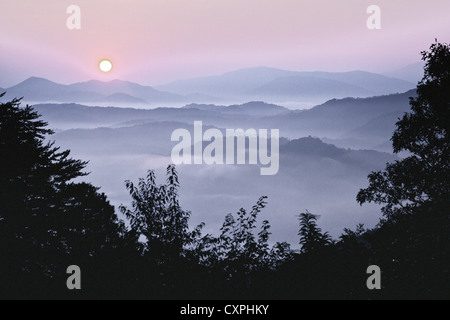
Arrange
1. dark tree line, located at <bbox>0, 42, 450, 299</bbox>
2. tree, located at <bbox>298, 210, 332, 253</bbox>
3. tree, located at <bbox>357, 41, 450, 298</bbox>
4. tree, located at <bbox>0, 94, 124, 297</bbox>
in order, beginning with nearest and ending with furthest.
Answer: tree, located at <bbox>298, 210, 332, 253</bbox>, dark tree line, located at <bbox>0, 42, 450, 299</bbox>, tree, located at <bbox>357, 41, 450, 298</bbox>, tree, located at <bbox>0, 94, 124, 297</bbox>

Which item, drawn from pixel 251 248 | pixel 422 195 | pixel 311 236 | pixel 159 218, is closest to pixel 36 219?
pixel 159 218

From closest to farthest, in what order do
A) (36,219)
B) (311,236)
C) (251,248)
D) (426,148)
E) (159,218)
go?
(311,236), (251,248), (159,218), (426,148), (36,219)

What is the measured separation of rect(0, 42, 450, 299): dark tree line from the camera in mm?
12328

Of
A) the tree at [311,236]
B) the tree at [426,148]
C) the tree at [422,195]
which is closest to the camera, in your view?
the tree at [311,236]

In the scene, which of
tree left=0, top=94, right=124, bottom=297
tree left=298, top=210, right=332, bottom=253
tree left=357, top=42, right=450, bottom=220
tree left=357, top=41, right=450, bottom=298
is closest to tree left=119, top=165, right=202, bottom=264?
tree left=0, top=94, right=124, bottom=297

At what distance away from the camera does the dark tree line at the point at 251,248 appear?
12328 millimetres

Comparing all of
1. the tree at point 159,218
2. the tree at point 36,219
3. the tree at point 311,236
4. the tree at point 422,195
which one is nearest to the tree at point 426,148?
the tree at point 422,195

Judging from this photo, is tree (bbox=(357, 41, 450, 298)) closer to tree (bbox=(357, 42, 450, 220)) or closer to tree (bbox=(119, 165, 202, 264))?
tree (bbox=(357, 42, 450, 220))

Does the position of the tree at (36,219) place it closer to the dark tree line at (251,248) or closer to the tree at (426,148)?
the dark tree line at (251,248)

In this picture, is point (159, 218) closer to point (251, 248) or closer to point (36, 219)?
point (251, 248)

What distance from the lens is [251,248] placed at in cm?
1350

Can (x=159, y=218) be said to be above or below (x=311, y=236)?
above
